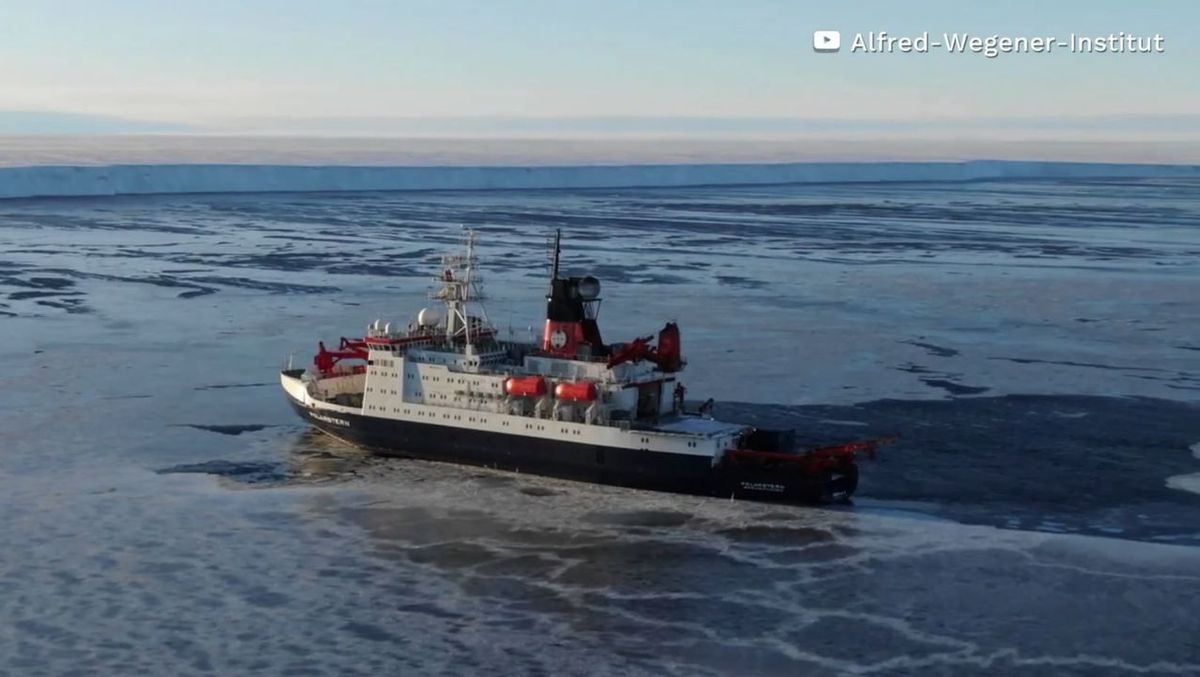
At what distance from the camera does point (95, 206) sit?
98.2 metres

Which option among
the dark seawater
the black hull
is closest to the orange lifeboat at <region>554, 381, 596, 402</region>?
the black hull

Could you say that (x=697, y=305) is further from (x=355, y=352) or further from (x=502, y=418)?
(x=502, y=418)

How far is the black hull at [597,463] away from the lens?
25031 millimetres

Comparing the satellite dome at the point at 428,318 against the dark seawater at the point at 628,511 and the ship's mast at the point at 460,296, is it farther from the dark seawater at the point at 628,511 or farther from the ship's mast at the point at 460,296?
the dark seawater at the point at 628,511

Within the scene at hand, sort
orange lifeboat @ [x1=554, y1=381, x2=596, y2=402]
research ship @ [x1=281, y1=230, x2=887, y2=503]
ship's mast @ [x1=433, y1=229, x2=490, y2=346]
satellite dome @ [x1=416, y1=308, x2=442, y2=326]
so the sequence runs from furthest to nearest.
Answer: satellite dome @ [x1=416, y1=308, x2=442, y2=326]
ship's mast @ [x1=433, y1=229, x2=490, y2=346]
orange lifeboat @ [x1=554, y1=381, x2=596, y2=402]
research ship @ [x1=281, y1=230, x2=887, y2=503]

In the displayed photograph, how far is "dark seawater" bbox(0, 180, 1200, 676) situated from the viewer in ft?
59.9

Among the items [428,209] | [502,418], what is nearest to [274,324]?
[502,418]

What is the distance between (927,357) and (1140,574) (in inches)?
705

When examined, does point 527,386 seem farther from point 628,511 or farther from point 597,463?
point 628,511

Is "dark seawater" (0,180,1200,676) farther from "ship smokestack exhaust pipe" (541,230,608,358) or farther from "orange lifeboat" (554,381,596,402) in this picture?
"ship smokestack exhaust pipe" (541,230,608,358)

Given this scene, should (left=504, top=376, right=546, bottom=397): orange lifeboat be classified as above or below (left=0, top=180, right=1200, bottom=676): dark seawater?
above

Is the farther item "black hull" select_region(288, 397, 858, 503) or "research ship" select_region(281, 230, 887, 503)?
"research ship" select_region(281, 230, 887, 503)

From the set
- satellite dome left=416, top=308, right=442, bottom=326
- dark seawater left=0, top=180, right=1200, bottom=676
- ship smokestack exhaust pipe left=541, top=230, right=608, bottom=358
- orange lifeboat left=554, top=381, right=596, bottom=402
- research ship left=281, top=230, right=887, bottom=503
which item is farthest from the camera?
satellite dome left=416, top=308, right=442, bottom=326

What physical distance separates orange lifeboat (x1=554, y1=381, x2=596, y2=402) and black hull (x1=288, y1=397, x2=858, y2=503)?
2.63ft
